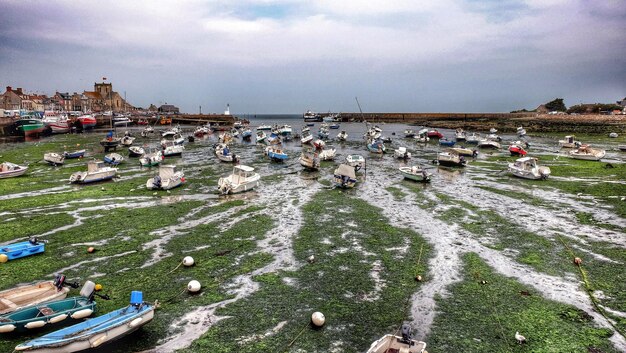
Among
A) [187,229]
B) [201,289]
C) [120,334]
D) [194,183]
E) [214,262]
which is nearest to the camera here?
[120,334]

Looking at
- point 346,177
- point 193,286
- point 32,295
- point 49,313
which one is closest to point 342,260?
point 193,286

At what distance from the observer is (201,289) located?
14594 mm

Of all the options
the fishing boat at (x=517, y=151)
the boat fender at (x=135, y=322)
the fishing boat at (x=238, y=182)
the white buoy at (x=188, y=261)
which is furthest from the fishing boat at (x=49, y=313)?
the fishing boat at (x=517, y=151)

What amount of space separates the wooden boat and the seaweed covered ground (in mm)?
440

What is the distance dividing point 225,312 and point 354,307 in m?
4.78

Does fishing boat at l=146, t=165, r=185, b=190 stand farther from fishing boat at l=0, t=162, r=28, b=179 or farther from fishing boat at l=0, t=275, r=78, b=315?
fishing boat at l=0, t=275, r=78, b=315

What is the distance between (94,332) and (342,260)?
1060cm

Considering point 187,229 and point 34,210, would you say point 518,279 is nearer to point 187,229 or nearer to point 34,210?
point 187,229

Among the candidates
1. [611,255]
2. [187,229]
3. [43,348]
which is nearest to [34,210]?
[187,229]

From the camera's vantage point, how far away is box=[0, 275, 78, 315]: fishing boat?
12.0 m

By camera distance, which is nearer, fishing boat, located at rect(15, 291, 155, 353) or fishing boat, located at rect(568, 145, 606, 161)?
fishing boat, located at rect(15, 291, 155, 353)

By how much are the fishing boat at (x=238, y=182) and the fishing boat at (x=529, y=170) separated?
26.4m

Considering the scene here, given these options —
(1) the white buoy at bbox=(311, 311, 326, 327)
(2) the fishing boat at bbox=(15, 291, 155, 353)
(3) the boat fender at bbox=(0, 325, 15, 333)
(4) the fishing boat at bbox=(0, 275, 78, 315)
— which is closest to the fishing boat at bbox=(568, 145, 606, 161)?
(1) the white buoy at bbox=(311, 311, 326, 327)

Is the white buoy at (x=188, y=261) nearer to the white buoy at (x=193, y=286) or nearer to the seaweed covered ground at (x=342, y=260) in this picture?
the seaweed covered ground at (x=342, y=260)
